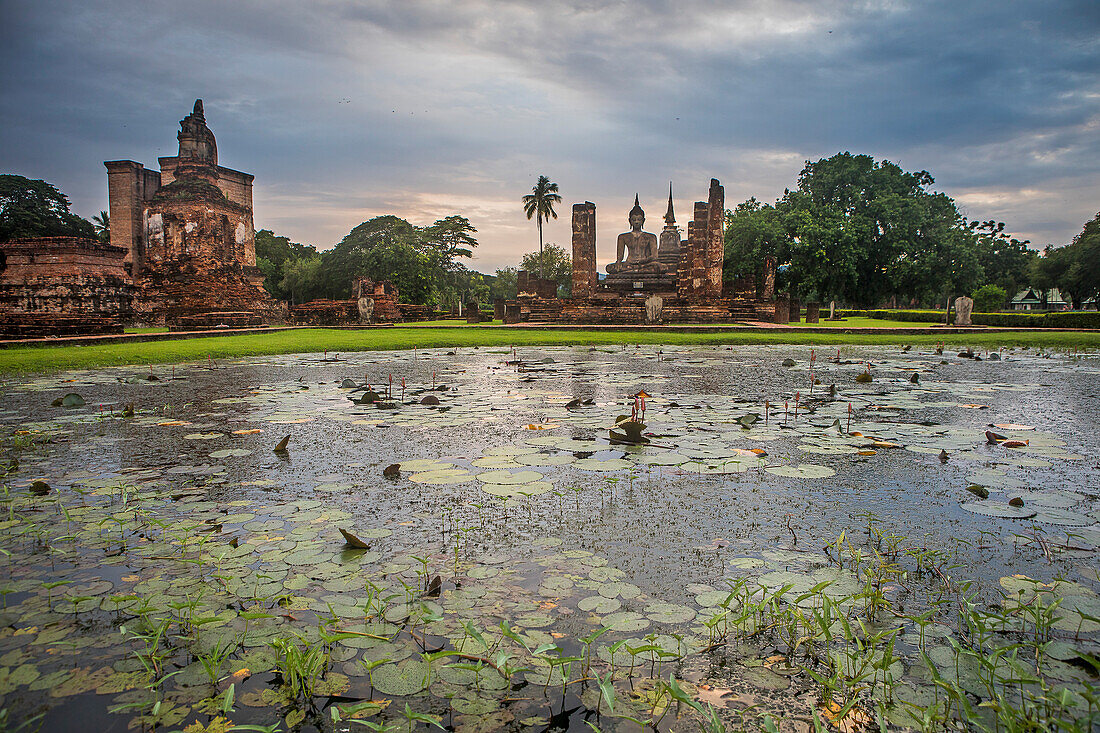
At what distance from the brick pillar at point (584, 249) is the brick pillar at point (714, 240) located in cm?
403

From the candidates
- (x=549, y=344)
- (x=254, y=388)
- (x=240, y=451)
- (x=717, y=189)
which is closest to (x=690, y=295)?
(x=717, y=189)

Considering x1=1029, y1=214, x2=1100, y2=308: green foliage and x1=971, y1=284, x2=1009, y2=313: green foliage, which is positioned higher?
x1=1029, y1=214, x2=1100, y2=308: green foliage

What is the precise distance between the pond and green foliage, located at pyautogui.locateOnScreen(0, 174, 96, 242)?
3581 cm

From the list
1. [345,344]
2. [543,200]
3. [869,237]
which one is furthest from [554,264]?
[345,344]

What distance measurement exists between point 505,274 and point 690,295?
148 ft

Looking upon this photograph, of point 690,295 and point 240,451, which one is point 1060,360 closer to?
point 240,451

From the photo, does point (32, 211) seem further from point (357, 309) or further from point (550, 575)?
point (550, 575)

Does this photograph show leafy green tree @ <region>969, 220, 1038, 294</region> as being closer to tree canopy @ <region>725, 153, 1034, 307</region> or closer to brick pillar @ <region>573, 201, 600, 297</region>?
tree canopy @ <region>725, 153, 1034, 307</region>

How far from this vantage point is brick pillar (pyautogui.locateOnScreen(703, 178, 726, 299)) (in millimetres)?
21312

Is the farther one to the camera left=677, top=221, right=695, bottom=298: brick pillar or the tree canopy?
the tree canopy

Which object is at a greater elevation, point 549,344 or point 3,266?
point 3,266

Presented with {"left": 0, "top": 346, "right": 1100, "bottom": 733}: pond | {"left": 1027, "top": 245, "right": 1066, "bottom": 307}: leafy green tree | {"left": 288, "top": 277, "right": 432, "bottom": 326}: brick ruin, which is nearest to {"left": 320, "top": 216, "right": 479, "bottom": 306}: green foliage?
{"left": 288, "top": 277, "right": 432, "bottom": 326}: brick ruin

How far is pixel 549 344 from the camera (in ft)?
41.8

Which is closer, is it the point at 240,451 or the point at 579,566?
the point at 579,566
